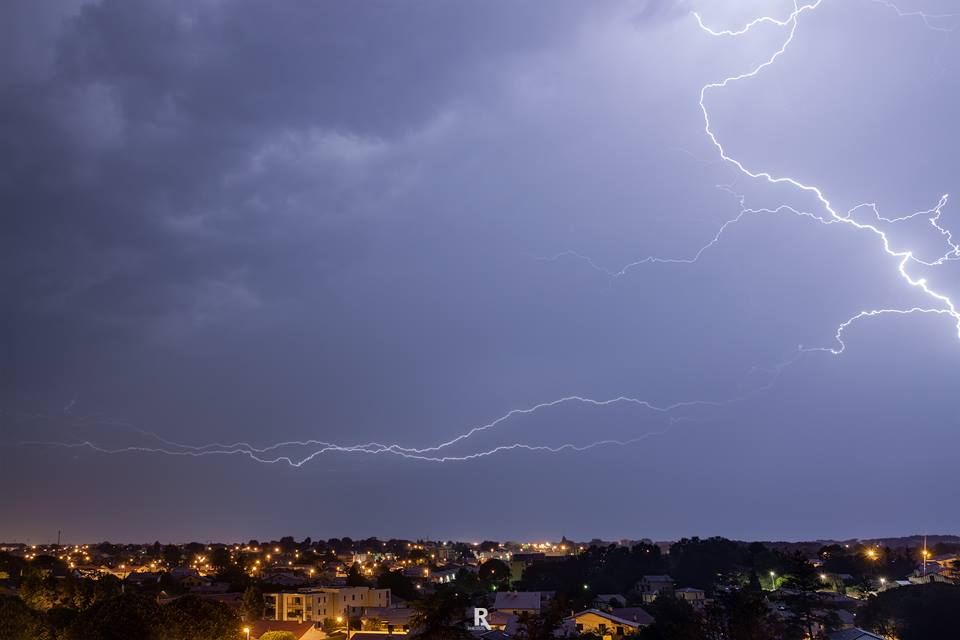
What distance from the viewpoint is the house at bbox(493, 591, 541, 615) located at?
36.0 metres

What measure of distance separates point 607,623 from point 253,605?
651 inches

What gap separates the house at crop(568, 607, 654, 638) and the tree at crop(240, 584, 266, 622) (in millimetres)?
14558

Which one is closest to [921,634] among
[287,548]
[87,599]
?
[87,599]

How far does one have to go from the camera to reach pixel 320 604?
121 ft

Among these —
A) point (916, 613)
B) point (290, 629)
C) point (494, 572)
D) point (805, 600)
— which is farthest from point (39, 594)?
point (916, 613)

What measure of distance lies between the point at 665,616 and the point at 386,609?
1305 centimetres

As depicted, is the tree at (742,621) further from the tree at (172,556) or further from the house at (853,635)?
the tree at (172,556)

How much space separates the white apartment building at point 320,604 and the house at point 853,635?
Answer: 21.1 metres

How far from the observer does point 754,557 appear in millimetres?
52594

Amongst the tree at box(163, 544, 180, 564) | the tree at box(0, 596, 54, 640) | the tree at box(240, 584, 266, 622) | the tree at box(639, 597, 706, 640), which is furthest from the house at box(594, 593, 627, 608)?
the tree at box(163, 544, 180, 564)

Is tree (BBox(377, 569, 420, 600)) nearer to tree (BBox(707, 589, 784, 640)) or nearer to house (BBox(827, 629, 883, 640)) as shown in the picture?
tree (BBox(707, 589, 784, 640))

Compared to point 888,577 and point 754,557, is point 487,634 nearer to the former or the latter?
point 754,557

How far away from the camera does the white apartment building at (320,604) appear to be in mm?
36312

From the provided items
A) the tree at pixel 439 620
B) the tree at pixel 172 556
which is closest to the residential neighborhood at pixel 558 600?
the tree at pixel 439 620
